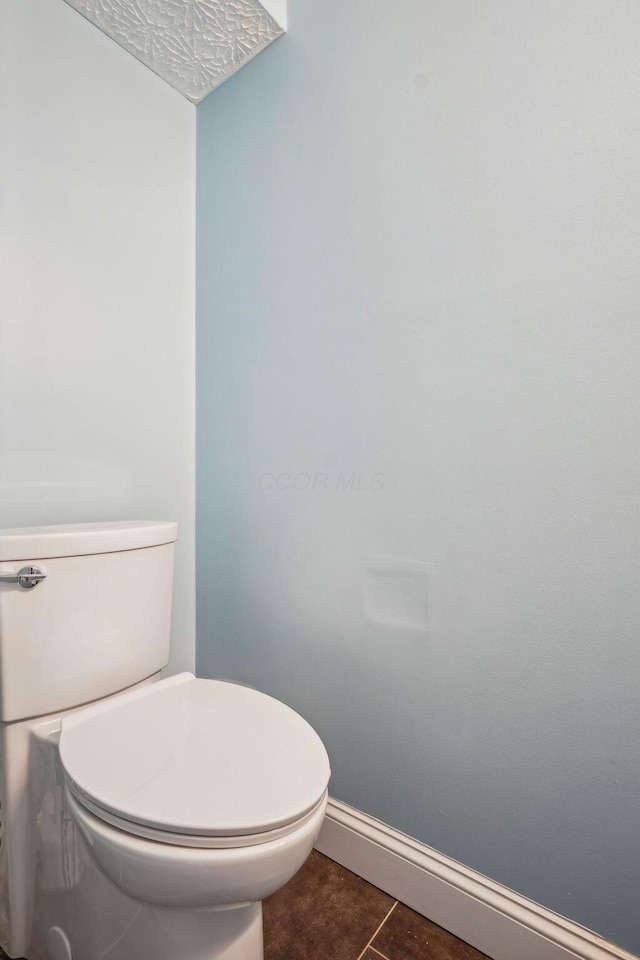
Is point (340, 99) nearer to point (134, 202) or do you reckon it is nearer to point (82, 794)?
point (134, 202)

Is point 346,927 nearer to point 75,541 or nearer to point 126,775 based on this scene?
point 126,775

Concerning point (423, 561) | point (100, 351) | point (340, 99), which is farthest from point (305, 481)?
point (340, 99)

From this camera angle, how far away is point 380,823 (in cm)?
106

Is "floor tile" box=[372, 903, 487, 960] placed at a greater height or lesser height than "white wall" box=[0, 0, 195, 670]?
lesser

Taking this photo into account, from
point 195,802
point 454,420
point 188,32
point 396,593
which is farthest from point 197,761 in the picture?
point 188,32

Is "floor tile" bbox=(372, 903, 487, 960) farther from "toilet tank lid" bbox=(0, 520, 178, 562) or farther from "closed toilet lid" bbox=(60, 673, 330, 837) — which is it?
"toilet tank lid" bbox=(0, 520, 178, 562)

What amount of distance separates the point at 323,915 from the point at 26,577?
894mm

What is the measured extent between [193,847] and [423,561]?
2.00 feet

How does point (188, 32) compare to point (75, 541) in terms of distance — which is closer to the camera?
point (75, 541)

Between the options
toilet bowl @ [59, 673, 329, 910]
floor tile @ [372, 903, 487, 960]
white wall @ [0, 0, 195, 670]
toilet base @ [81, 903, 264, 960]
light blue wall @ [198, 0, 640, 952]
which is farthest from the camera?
white wall @ [0, 0, 195, 670]

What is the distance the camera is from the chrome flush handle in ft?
2.75

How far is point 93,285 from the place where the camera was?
122 cm

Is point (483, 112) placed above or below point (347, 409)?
above

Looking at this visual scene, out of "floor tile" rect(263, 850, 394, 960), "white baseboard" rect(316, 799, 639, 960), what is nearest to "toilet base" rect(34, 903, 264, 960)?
"floor tile" rect(263, 850, 394, 960)
